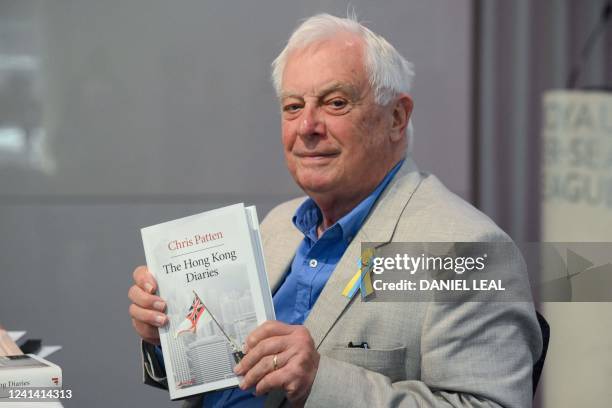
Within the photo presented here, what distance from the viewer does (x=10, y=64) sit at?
4.18 metres

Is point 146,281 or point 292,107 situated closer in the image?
point 146,281

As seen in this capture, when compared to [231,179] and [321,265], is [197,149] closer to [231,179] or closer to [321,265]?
[231,179]

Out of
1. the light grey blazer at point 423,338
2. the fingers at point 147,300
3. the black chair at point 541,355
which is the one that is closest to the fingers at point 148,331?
the fingers at point 147,300

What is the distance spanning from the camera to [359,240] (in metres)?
2.36

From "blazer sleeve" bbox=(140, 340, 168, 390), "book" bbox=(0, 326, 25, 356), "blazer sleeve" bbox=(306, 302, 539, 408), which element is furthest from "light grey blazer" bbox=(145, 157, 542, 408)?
"book" bbox=(0, 326, 25, 356)

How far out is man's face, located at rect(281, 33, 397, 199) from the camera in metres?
2.42

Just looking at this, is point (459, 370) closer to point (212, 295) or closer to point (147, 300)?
point (212, 295)

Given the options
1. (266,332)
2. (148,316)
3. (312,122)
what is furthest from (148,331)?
(312,122)

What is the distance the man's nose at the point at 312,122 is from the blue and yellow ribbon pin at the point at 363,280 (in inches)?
14.2

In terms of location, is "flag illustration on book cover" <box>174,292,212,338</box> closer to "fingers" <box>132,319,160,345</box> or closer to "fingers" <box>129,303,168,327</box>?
"fingers" <box>129,303,168,327</box>

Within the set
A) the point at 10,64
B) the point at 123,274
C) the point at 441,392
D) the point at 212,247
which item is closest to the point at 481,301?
the point at 441,392

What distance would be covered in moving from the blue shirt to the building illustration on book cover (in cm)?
25

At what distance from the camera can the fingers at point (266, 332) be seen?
203 centimetres

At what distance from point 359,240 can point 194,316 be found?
488 millimetres
